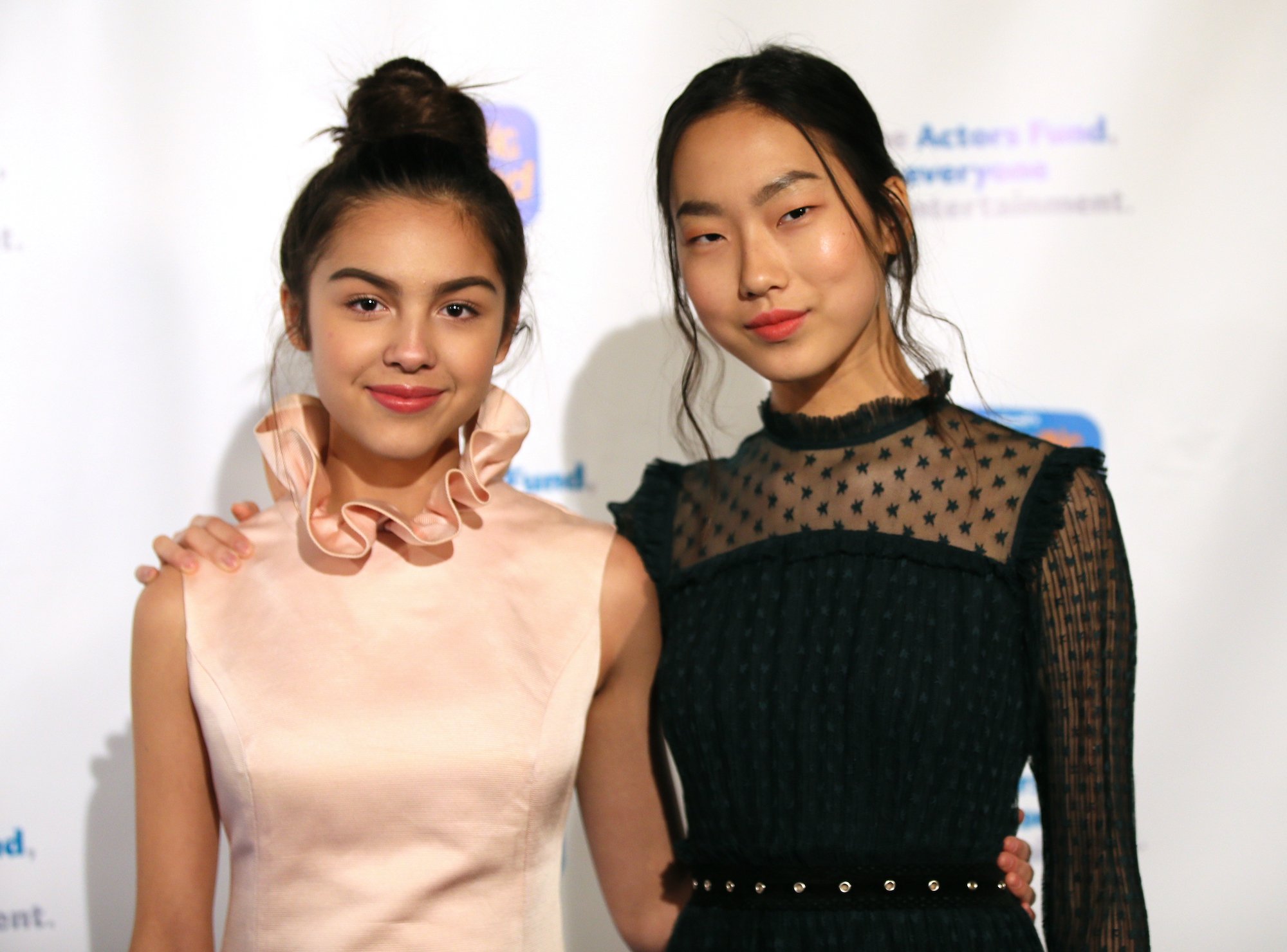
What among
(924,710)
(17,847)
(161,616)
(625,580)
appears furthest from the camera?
(17,847)

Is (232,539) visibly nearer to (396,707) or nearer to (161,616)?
(161,616)

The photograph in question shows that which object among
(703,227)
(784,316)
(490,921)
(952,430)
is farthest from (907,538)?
(490,921)

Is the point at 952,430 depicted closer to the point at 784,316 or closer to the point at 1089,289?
the point at 784,316

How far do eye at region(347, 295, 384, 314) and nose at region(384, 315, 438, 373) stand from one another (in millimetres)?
35

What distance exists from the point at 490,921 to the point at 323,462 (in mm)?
569

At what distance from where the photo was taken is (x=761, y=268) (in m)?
1.29

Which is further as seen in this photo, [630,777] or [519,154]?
[519,154]

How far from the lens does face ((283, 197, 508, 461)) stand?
51.3 inches

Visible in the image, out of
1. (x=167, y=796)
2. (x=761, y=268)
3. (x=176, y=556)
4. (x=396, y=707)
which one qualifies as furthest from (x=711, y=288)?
(x=167, y=796)

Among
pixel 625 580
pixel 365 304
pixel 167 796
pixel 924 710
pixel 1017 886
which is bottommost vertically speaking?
pixel 1017 886

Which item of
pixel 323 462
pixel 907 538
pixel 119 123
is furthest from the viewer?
pixel 119 123

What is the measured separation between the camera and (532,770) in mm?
1316

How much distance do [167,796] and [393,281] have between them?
0.61 m

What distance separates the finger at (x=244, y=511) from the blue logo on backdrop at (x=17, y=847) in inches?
31.3
